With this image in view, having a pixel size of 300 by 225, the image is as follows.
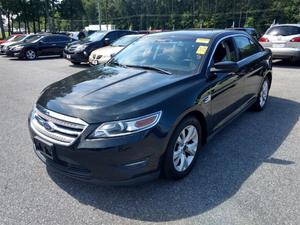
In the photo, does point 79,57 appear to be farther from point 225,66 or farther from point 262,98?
point 225,66

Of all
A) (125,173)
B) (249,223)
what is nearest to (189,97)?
(125,173)

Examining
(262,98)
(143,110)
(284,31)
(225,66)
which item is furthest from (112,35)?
(143,110)

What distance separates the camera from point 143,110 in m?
2.93

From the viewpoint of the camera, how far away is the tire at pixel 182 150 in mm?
3193

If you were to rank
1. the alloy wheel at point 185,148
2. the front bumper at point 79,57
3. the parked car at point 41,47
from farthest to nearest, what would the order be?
the parked car at point 41,47
the front bumper at point 79,57
the alloy wheel at point 185,148

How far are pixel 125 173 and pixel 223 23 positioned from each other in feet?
211

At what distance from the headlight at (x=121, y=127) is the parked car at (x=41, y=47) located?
16.1 m

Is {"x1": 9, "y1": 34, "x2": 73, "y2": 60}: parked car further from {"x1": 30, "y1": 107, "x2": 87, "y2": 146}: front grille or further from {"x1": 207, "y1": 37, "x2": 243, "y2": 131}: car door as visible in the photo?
{"x1": 30, "y1": 107, "x2": 87, "y2": 146}: front grille

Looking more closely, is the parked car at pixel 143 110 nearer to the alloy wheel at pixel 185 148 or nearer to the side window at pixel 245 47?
the alloy wheel at pixel 185 148

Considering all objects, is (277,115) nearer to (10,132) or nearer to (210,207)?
(210,207)

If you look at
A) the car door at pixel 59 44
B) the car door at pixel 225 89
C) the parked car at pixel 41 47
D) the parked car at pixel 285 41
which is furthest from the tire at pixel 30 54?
the car door at pixel 225 89

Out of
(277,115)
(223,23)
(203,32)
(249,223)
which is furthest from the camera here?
(223,23)

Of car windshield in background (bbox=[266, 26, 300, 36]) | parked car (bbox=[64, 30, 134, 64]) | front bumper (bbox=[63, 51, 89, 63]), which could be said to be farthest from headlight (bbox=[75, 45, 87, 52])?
car windshield in background (bbox=[266, 26, 300, 36])

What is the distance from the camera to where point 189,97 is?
3393mm
